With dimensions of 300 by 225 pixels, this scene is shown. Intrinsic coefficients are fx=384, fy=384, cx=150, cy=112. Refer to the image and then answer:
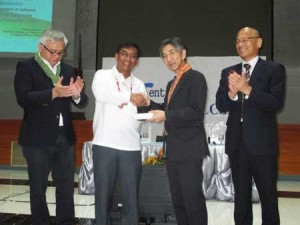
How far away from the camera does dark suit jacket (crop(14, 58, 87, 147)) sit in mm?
2475

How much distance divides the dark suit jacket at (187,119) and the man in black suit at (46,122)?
2.12 ft

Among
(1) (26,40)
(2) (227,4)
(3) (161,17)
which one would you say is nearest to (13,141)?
(1) (26,40)

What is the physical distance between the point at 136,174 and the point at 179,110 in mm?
594

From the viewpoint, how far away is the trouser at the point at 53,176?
251 cm

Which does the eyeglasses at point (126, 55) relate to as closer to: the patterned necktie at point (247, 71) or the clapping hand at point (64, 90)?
the clapping hand at point (64, 90)

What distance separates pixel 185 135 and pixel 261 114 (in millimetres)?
544

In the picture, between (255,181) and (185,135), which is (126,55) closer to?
(185,135)

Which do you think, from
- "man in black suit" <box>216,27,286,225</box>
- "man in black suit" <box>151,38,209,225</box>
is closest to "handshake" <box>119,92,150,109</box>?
"man in black suit" <box>151,38,209,225</box>

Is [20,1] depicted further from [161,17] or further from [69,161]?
[69,161]

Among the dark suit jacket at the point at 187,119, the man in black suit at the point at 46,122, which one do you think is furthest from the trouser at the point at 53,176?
the dark suit jacket at the point at 187,119

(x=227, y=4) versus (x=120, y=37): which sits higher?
(x=227, y=4)

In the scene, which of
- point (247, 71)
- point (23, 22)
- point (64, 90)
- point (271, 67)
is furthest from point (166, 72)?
point (64, 90)

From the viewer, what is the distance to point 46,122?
255 cm

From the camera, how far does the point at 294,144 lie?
21.3ft
